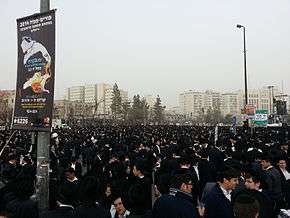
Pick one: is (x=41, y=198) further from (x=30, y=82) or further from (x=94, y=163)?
(x=94, y=163)

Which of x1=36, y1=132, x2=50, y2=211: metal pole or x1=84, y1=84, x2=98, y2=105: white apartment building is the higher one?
x1=84, y1=84, x2=98, y2=105: white apartment building

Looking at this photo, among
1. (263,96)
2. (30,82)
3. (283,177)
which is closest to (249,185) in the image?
(283,177)

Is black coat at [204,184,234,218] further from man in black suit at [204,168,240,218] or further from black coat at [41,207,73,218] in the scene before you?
black coat at [41,207,73,218]

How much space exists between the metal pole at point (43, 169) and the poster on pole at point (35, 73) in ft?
0.89

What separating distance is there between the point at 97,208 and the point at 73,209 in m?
0.27

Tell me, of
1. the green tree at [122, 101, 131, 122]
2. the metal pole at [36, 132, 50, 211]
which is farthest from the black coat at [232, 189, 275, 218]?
the green tree at [122, 101, 131, 122]

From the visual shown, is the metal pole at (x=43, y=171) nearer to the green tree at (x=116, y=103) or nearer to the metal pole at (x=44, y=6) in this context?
the metal pole at (x=44, y=6)

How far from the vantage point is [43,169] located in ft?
21.9

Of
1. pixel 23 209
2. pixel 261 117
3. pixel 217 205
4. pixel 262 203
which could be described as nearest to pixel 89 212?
pixel 23 209

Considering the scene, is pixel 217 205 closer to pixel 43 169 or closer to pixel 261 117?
pixel 43 169

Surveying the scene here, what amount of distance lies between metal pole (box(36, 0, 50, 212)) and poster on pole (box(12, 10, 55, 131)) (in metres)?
0.27

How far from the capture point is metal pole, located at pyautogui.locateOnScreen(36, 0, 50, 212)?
21.3ft

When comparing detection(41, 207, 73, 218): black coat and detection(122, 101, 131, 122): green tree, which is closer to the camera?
detection(41, 207, 73, 218): black coat

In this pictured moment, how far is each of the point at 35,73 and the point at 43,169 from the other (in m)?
1.73
